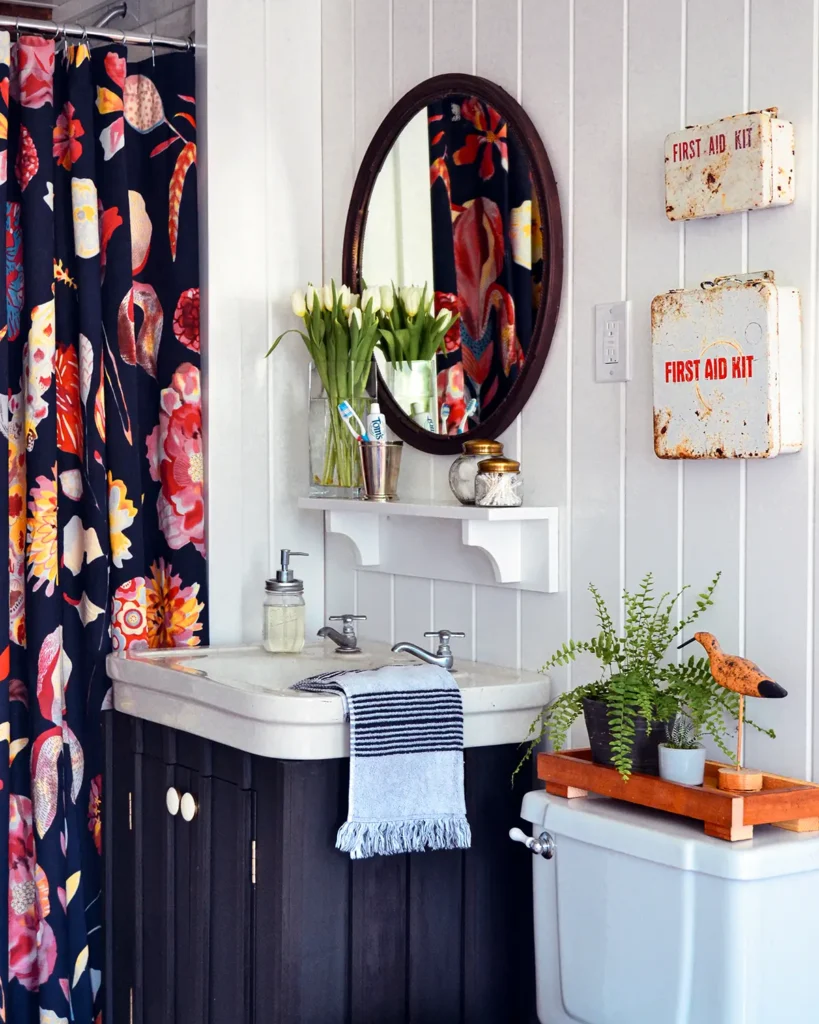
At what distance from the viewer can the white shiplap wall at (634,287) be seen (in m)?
1.84

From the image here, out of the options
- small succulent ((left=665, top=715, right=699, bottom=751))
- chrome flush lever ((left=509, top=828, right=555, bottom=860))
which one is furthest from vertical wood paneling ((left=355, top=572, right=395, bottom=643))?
small succulent ((left=665, top=715, right=699, bottom=751))

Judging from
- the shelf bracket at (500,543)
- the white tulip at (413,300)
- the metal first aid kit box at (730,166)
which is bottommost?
the shelf bracket at (500,543)

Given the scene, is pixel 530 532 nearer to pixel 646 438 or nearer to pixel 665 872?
pixel 646 438

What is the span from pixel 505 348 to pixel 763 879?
1.04 meters

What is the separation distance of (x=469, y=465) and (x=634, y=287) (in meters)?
0.42

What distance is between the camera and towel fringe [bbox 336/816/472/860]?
2.06 m

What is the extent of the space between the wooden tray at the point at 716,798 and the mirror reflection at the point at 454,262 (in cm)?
74

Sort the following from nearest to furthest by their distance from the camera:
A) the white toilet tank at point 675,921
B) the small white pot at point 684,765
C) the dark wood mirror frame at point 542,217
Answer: the white toilet tank at point 675,921 < the small white pot at point 684,765 < the dark wood mirror frame at point 542,217

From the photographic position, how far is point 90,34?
2.57 meters

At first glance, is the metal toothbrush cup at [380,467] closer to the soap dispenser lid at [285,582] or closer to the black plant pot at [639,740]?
the soap dispenser lid at [285,582]

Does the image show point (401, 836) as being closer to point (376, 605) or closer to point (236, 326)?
point (376, 605)

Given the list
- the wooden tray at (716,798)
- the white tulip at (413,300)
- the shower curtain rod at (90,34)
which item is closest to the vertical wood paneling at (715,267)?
the wooden tray at (716,798)

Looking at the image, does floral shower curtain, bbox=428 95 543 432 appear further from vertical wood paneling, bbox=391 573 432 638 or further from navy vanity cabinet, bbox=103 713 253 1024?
navy vanity cabinet, bbox=103 713 253 1024

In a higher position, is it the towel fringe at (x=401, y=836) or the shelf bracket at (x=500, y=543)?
the shelf bracket at (x=500, y=543)
